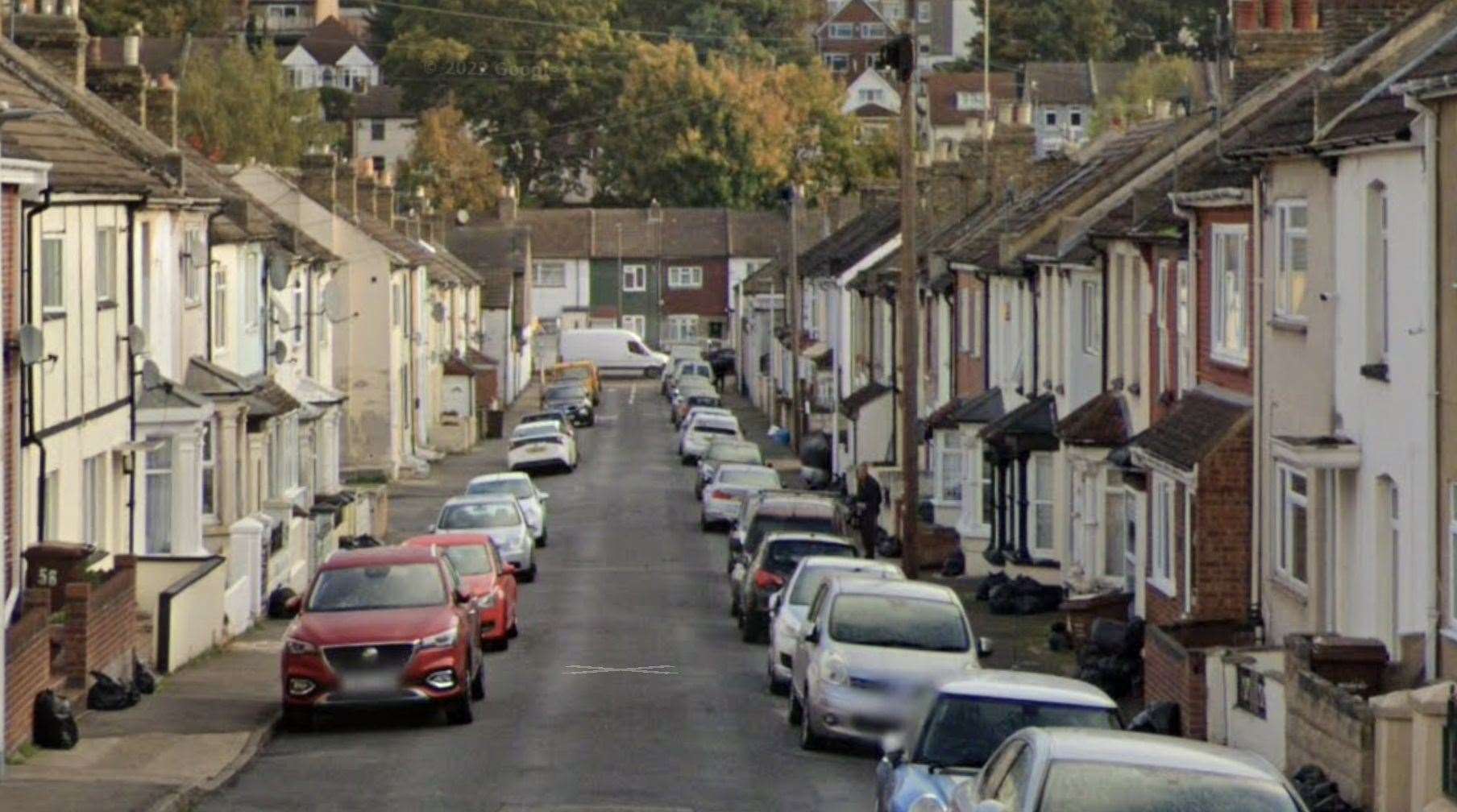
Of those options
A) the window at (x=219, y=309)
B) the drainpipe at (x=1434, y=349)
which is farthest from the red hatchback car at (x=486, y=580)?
the drainpipe at (x=1434, y=349)

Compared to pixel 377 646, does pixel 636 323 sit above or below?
above

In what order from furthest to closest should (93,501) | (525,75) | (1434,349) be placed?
(525,75) → (93,501) → (1434,349)

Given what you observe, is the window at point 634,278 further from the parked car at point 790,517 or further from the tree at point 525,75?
the parked car at point 790,517

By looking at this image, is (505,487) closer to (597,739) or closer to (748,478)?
(748,478)

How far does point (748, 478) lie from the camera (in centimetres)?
5675

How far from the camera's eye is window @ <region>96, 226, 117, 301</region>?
99.8ft

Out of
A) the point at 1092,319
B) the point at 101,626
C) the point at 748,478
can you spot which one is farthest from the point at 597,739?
the point at 748,478

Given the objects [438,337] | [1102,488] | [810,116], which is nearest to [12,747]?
[1102,488]

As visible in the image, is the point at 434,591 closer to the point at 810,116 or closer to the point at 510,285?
the point at 510,285

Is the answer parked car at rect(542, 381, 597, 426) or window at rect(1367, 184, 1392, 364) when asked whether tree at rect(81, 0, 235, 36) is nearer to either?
parked car at rect(542, 381, 597, 426)

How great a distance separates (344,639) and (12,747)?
375cm

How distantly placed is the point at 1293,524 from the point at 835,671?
529 cm

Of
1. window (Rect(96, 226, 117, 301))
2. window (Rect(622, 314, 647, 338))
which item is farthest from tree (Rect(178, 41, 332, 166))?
window (Rect(96, 226, 117, 301))

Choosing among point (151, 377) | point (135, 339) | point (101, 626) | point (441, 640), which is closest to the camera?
point (441, 640)
